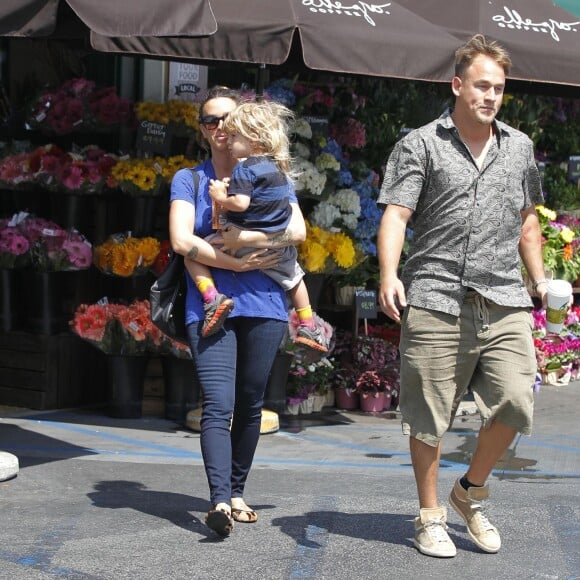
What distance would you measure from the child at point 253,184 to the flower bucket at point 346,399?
3.58m

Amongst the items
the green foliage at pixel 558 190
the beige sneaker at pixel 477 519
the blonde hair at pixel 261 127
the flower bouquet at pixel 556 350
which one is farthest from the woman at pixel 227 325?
the green foliage at pixel 558 190

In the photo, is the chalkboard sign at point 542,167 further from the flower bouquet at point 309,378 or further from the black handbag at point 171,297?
the black handbag at point 171,297

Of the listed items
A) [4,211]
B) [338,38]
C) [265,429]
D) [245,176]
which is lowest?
[265,429]

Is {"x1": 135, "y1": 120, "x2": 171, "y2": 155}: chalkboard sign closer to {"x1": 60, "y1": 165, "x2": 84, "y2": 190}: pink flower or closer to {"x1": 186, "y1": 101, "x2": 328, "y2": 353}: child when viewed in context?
{"x1": 60, "y1": 165, "x2": 84, "y2": 190}: pink flower

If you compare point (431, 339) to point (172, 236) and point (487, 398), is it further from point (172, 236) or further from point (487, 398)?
point (172, 236)

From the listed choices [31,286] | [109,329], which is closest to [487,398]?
[109,329]

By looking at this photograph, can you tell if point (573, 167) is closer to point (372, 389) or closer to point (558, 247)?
point (558, 247)

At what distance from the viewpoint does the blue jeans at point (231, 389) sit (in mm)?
5176

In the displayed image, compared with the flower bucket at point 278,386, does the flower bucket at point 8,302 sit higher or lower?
higher

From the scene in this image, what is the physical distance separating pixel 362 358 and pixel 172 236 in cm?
381

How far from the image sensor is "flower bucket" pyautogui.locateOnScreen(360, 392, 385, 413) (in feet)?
28.9

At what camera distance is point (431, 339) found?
16.3 ft

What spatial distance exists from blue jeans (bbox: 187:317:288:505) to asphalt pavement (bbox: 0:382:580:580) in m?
0.27

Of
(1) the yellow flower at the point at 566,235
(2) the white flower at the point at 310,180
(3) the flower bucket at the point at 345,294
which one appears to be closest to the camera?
(2) the white flower at the point at 310,180
